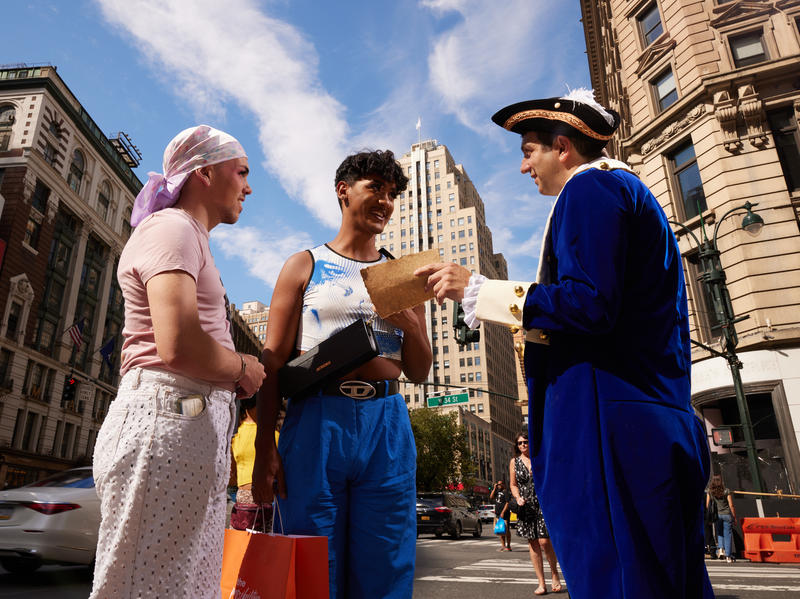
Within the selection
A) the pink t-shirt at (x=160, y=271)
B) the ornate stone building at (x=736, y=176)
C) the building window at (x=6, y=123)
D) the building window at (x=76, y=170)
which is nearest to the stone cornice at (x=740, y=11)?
the ornate stone building at (x=736, y=176)

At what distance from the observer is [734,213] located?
17.3 m

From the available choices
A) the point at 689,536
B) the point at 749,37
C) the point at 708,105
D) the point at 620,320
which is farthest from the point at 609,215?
the point at 749,37

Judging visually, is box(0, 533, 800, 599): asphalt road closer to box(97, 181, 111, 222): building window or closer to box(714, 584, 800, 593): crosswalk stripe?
box(714, 584, 800, 593): crosswalk stripe

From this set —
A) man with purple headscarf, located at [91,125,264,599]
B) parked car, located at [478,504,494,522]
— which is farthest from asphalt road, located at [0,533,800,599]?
parked car, located at [478,504,494,522]

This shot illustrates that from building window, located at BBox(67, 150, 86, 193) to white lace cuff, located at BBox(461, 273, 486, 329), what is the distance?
50275 millimetres

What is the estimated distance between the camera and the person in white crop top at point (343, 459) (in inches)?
86.0

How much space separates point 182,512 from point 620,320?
4.95ft

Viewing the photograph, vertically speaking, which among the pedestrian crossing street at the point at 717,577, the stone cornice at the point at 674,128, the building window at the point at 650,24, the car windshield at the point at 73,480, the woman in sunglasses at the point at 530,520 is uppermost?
the building window at the point at 650,24

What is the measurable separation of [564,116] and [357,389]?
1.38 m

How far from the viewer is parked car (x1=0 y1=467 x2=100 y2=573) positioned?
280 inches

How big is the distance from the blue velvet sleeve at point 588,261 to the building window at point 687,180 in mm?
19261

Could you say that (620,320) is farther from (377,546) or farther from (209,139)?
(209,139)

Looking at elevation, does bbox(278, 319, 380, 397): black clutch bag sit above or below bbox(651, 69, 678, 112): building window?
below

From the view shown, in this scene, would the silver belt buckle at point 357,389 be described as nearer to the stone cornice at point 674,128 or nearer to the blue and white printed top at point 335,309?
the blue and white printed top at point 335,309
